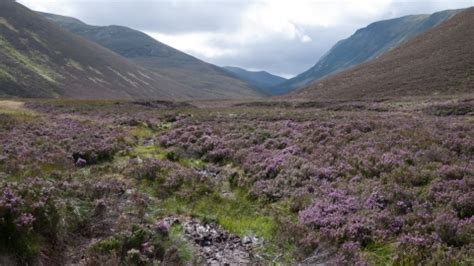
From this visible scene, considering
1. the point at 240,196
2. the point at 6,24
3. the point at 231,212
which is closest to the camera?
the point at 231,212

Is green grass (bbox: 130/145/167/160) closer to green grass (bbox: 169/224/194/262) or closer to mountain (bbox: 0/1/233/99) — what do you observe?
green grass (bbox: 169/224/194/262)

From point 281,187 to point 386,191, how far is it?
134 inches

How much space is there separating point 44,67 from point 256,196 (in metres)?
160

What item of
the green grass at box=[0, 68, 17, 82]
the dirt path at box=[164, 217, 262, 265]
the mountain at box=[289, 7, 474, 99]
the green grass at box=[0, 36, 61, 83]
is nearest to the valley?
the dirt path at box=[164, 217, 262, 265]

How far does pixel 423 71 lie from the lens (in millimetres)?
84938

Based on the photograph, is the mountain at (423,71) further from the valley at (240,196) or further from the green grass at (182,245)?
the green grass at (182,245)

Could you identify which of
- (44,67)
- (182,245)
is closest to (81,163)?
(182,245)

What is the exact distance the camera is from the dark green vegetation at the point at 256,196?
29.1 feet

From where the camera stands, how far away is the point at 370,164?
15.2 metres

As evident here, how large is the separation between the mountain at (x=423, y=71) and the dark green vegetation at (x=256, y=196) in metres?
55.4

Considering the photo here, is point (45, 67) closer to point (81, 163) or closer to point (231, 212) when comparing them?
point (81, 163)

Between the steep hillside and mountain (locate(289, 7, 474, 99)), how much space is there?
80.0m

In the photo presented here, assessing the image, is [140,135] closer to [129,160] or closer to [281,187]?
[129,160]

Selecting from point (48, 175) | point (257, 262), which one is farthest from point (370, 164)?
point (48, 175)
